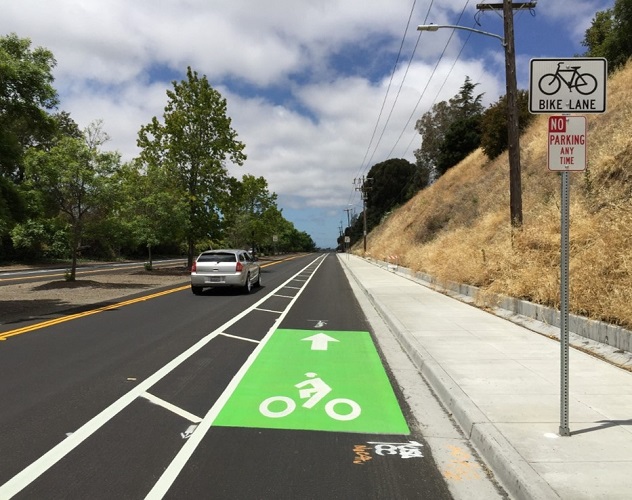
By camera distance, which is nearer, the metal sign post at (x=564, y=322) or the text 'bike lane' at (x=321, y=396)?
the metal sign post at (x=564, y=322)

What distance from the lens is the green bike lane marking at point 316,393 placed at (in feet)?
17.1

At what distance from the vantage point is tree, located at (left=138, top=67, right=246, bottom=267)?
30578mm

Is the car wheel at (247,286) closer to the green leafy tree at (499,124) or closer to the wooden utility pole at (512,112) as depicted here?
the wooden utility pole at (512,112)

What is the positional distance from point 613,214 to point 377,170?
95.9 meters

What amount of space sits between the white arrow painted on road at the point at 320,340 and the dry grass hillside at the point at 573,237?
171 inches

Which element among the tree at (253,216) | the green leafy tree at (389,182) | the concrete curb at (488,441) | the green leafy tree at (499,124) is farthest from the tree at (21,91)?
the green leafy tree at (389,182)

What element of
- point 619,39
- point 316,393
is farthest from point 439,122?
point 316,393

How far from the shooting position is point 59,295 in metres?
17.8

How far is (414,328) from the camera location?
10.4 meters

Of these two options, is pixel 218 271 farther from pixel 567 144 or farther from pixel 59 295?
pixel 567 144

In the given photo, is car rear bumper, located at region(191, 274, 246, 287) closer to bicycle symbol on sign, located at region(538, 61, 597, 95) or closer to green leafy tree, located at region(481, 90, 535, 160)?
bicycle symbol on sign, located at region(538, 61, 597, 95)

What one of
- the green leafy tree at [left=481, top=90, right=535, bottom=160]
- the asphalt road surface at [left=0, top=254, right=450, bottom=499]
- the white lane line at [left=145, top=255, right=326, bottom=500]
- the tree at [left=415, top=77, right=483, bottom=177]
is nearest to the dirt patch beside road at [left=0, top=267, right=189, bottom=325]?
the asphalt road surface at [left=0, top=254, right=450, bottom=499]

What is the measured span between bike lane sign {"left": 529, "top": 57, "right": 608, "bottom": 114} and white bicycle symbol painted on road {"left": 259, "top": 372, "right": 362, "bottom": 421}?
351cm

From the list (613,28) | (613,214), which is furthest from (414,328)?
(613,28)
